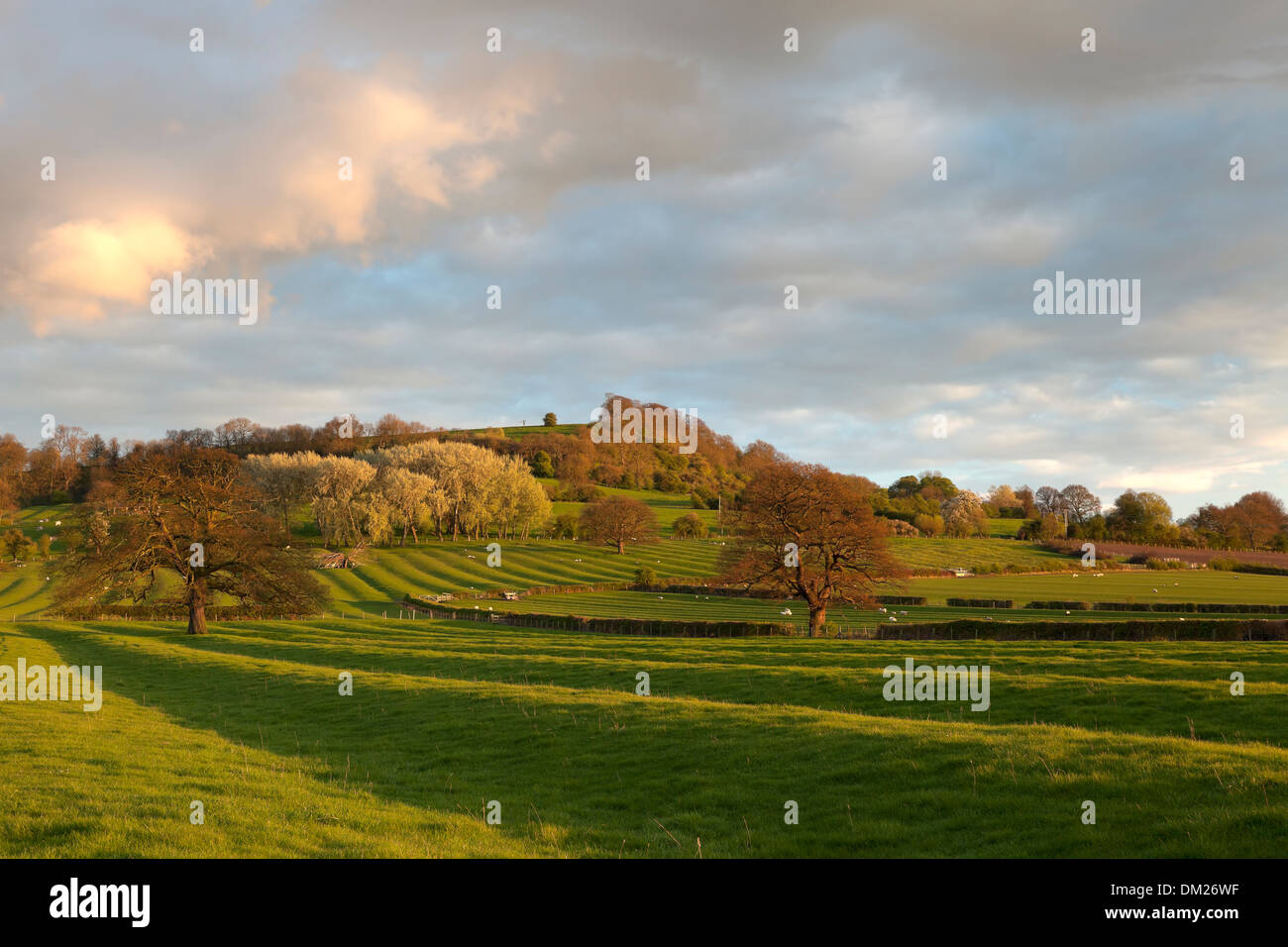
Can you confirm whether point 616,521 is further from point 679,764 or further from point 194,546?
point 679,764

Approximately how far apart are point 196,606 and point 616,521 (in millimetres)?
73815

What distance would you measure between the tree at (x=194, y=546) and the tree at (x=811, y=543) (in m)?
28.0

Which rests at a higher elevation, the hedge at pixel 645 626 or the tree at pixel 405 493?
the tree at pixel 405 493

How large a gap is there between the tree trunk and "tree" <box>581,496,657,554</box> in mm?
72017

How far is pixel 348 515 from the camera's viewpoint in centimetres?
11331

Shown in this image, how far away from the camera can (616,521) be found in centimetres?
12012

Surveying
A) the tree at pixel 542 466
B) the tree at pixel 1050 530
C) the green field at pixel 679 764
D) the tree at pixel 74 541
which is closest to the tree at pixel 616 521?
the tree at pixel 542 466

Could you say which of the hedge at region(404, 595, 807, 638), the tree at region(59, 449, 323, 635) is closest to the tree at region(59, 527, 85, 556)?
the tree at region(59, 449, 323, 635)

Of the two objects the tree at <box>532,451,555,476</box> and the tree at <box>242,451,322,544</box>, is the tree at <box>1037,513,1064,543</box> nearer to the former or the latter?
the tree at <box>532,451,555,476</box>

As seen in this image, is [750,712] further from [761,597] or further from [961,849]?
[761,597]

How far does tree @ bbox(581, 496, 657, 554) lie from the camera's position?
120125 millimetres

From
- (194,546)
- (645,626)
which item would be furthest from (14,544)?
(645,626)

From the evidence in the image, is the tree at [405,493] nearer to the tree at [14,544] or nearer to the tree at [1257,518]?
the tree at [14,544]

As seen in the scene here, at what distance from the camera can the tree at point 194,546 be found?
45000 mm
